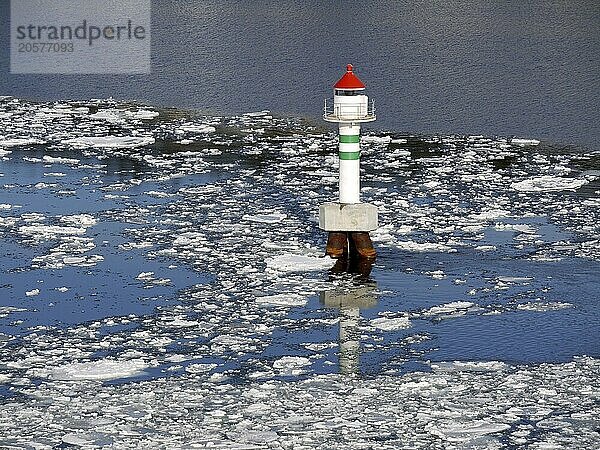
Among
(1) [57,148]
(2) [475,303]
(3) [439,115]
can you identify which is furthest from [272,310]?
(3) [439,115]

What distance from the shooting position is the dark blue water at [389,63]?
1627cm

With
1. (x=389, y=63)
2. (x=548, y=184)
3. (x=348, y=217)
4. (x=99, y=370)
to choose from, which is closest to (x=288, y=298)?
(x=348, y=217)

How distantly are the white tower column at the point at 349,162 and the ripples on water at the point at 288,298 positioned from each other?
1.54 feet

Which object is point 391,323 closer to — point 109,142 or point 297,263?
point 297,263

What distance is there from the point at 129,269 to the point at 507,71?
12115 mm

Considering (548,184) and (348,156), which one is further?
(548,184)

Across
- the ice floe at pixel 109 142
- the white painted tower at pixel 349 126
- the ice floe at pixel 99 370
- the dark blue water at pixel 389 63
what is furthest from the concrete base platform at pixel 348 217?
the dark blue water at pixel 389 63

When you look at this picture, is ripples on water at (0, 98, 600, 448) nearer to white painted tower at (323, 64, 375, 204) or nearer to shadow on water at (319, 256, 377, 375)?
shadow on water at (319, 256, 377, 375)

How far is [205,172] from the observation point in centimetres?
1218

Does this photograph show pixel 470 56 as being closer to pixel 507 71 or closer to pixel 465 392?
pixel 507 71

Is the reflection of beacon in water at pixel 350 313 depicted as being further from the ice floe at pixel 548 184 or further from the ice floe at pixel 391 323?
the ice floe at pixel 548 184

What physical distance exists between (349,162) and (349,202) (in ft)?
0.94

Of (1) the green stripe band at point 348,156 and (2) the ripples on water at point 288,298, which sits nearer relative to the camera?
(2) the ripples on water at point 288,298

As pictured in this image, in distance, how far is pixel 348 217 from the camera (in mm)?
9008
